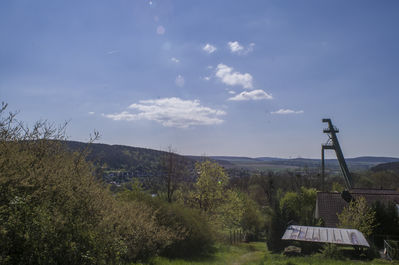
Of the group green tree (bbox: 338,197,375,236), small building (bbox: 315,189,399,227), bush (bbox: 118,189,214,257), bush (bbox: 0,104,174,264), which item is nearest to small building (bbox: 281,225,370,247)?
green tree (bbox: 338,197,375,236)

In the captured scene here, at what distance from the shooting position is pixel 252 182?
80500mm

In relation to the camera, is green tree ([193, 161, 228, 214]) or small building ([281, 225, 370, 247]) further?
green tree ([193, 161, 228, 214])

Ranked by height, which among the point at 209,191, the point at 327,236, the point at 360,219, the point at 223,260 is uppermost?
the point at 209,191

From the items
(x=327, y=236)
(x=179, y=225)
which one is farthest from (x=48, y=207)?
(x=327, y=236)

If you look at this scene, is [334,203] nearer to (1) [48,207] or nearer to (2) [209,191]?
(2) [209,191]

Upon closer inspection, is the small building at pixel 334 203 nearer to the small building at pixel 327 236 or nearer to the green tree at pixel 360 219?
the green tree at pixel 360 219

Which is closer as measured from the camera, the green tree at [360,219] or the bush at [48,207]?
the bush at [48,207]

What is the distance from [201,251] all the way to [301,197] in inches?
1021

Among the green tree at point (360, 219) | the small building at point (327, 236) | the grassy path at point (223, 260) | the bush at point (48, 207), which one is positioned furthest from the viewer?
the green tree at point (360, 219)

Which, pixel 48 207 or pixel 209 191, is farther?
pixel 209 191

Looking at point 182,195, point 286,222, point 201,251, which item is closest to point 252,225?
point 286,222

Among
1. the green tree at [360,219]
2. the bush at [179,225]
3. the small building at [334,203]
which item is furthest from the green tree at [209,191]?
the green tree at [360,219]

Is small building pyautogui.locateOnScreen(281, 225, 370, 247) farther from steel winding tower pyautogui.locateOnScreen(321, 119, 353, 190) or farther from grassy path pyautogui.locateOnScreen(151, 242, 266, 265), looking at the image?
steel winding tower pyautogui.locateOnScreen(321, 119, 353, 190)

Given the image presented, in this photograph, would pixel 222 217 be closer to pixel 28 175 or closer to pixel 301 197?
pixel 301 197
